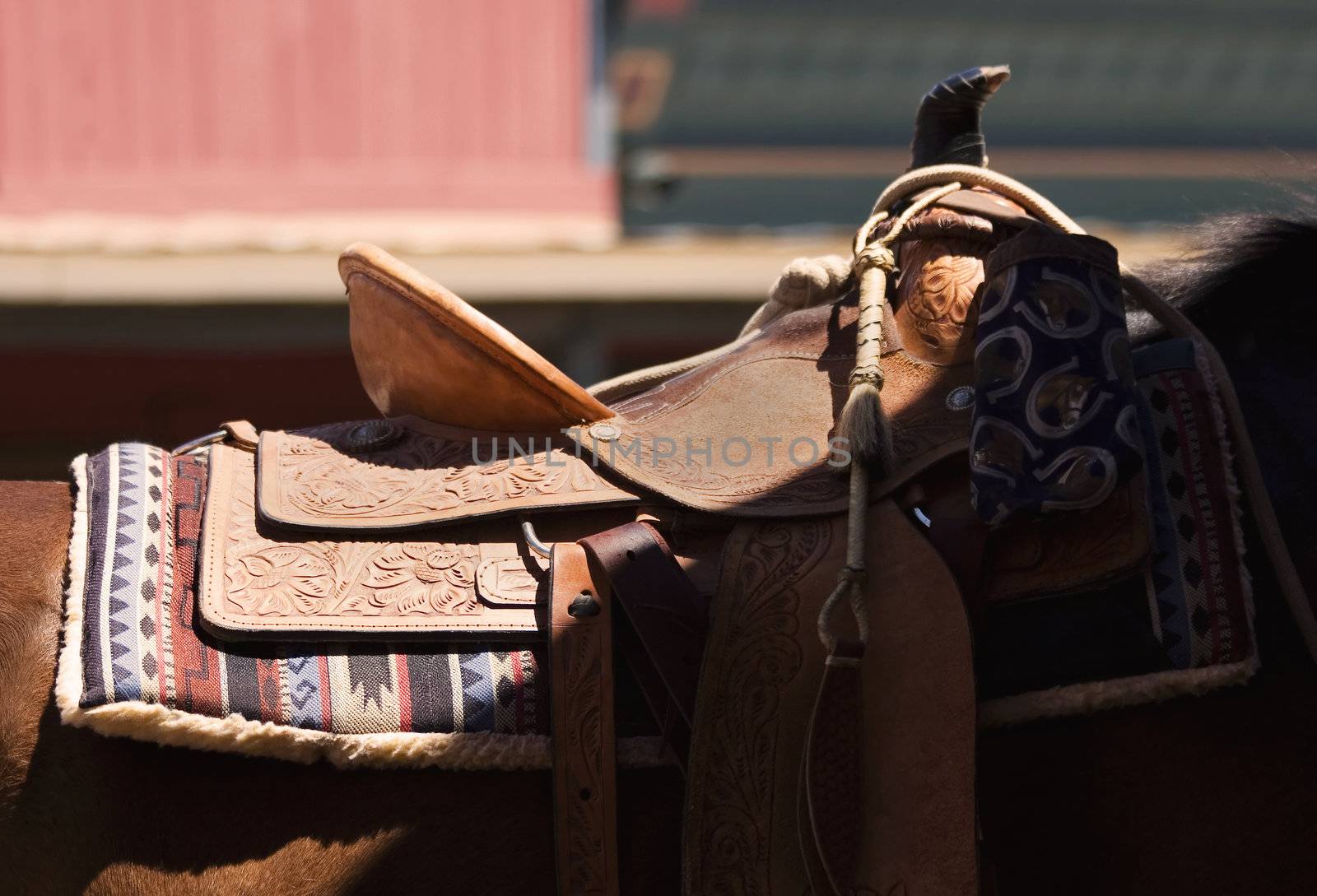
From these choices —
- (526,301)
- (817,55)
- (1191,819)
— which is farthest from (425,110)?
(1191,819)

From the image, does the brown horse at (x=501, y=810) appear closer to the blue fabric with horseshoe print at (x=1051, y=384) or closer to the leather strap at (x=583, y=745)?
the leather strap at (x=583, y=745)

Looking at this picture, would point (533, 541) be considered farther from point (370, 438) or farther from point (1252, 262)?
point (1252, 262)

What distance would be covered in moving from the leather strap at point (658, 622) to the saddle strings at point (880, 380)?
0.13m

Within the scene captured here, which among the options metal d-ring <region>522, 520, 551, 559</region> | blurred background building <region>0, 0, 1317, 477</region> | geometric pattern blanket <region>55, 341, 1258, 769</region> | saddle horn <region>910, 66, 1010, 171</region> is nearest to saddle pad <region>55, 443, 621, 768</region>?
geometric pattern blanket <region>55, 341, 1258, 769</region>

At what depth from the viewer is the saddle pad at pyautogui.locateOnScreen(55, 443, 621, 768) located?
1046mm

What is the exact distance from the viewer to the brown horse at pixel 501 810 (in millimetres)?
1077

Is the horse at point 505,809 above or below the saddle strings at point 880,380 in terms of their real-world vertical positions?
below

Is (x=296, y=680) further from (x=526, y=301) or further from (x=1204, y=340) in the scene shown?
(x=526, y=301)

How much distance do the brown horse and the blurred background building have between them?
8.52 ft

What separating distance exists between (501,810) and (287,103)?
417 centimetres

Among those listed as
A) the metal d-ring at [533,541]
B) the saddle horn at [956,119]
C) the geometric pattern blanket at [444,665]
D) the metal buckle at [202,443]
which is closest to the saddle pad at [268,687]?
the geometric pattern blanket at [444,665]

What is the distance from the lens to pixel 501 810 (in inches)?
43.0

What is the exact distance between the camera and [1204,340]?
1.25 m

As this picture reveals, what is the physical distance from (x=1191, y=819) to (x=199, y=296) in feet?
12.1
